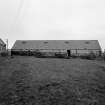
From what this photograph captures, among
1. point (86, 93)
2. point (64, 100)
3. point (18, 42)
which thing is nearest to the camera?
point (64, 100)

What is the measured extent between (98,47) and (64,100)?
119 feet

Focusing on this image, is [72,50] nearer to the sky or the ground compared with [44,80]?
nearer to the sky

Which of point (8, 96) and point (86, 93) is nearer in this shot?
point (8, 96)

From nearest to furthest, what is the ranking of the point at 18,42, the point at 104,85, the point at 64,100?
the point at 64,100 < the point at 104,85 < the point at 18,42

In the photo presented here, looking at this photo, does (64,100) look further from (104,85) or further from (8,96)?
(104,85)

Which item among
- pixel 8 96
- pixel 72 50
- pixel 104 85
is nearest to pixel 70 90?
pixel 104 85

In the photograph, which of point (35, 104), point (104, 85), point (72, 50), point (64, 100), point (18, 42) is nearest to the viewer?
point (35, 104)

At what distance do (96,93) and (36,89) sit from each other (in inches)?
154

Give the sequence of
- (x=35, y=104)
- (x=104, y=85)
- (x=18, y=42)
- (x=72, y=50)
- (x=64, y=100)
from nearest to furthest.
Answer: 1. (x=35, y=104)
2. (x=64, y=100)
3. (x=104, y=85)
4. (x=72, y=50)
5. (x=18, y=42)

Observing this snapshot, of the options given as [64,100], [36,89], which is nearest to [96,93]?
[64,100]

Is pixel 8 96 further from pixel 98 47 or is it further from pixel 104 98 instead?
pixel 98 47

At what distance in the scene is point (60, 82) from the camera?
395 inches

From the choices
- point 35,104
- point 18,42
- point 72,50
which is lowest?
point 35,104

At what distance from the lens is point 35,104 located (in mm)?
6871
